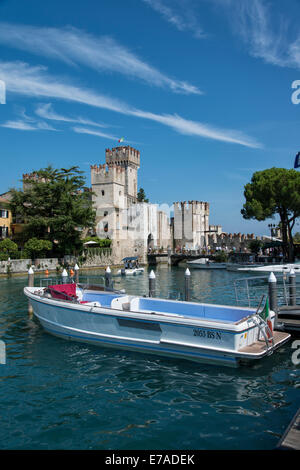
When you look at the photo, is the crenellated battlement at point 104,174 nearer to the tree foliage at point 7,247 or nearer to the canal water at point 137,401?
the tree foliage at point 7,247

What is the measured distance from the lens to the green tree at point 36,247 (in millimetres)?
40719

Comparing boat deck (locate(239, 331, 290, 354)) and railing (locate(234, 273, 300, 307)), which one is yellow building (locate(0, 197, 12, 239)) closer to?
railing (locate(234, 273, 300, 307))

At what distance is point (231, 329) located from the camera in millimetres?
8617

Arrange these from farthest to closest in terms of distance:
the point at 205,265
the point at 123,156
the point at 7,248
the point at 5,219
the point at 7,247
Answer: the point at 123,156
the point at 205,265
the point at 5,219
the point at 7,248
the point at 7,247

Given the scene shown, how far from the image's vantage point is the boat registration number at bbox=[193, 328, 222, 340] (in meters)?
8.87

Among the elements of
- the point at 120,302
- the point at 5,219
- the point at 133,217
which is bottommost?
the point at 120,302

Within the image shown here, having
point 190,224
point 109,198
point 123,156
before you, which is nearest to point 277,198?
point 109,198

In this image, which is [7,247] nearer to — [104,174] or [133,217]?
[104,174]

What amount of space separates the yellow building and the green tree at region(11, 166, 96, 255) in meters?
0.88

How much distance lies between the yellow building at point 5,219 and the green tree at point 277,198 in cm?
2793

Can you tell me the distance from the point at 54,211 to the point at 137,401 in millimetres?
39698

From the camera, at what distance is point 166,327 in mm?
9562

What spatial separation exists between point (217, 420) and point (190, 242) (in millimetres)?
61161
